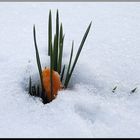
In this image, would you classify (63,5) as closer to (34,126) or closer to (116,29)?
(116,29)

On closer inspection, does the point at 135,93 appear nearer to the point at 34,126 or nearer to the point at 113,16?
the point at 34,126

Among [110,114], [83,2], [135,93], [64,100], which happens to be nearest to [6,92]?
[64,100]

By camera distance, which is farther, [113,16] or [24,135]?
[113,16]

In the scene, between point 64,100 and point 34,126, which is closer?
point 34,126

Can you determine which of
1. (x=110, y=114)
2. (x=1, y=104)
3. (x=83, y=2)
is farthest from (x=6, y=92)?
(x=83, y=2)

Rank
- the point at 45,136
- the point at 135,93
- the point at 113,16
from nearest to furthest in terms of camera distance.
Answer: the point at 45,136 → the point at 135,93 → the point at 113,16

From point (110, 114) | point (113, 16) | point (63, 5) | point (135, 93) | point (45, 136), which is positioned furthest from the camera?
point (63, 5)
